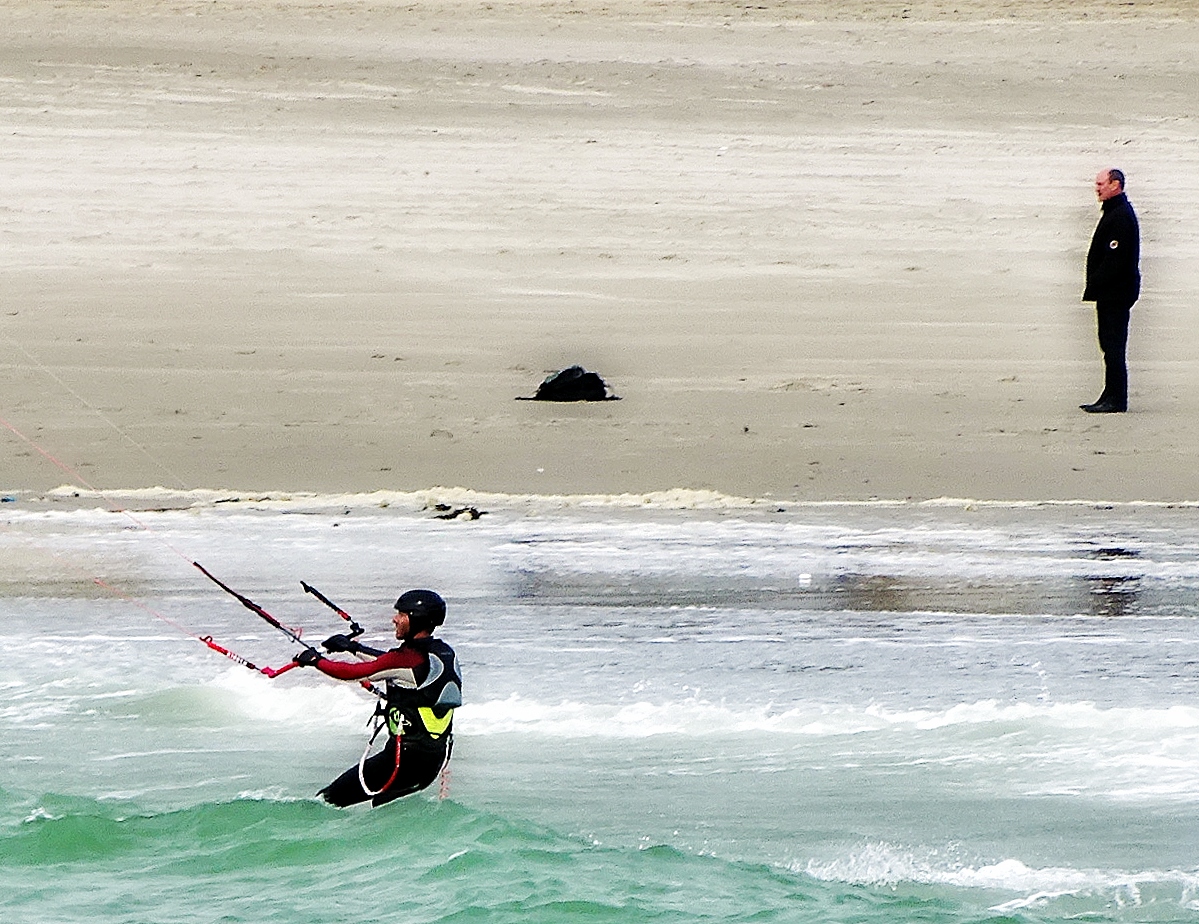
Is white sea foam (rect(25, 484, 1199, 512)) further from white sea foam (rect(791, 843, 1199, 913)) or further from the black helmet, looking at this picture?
white sea foam (rect(791, 843, 1199, 913))

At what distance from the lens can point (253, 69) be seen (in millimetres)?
28078

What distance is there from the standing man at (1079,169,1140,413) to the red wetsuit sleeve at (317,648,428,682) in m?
7.42

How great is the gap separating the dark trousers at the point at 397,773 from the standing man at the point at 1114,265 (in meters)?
7.35

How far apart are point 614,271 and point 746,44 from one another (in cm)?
1266

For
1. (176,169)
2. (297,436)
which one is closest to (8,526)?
(297,436)

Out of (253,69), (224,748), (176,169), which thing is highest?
(253,69)

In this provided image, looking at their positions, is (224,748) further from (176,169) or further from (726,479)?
(176,169)

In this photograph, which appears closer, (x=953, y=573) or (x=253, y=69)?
(x=953, y=573)

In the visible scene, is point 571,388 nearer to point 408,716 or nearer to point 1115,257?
point 1115,257

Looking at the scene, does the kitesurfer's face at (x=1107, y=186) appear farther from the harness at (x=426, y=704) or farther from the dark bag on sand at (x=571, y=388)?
the harness at (x=426, y=704)

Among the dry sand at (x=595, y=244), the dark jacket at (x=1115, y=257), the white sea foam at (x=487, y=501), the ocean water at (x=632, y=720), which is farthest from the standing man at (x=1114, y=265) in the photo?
A: the ocean water at (x=632, y=720)

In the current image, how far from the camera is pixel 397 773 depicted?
7531mm

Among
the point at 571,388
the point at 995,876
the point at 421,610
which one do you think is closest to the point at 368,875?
the point at 421,610

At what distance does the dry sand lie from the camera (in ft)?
43.4
